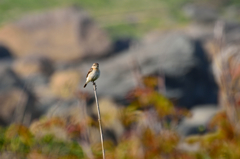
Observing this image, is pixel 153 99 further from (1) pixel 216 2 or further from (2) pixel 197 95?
(1) pixel 216 2

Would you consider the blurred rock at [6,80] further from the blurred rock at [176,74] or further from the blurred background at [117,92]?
the blurred rock at [176,74]

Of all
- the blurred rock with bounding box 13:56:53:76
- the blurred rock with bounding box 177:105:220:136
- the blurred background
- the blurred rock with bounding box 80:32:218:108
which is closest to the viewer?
the blurred background

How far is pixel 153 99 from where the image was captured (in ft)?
20.4

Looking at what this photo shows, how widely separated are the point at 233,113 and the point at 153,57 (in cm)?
895

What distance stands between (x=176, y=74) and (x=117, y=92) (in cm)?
226

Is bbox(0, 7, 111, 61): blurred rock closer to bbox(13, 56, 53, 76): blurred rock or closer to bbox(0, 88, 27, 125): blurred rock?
bbox(13, 56, 53, 76): blurred rock

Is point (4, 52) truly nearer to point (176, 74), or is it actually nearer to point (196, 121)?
point (176, 74)

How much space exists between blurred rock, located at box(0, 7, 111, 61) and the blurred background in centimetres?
5

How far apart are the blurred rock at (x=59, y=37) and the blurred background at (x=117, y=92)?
0.17ft

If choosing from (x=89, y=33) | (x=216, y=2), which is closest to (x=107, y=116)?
(x=89, y=33)

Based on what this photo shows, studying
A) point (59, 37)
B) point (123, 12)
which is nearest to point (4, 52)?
point (59, 37)

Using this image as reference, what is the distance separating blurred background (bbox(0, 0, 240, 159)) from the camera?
226 inches

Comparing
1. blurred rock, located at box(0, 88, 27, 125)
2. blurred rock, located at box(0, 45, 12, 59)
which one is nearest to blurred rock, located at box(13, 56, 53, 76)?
blurred rock, located at box(0, 45, 12, 59)

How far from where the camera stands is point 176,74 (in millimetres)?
13734
